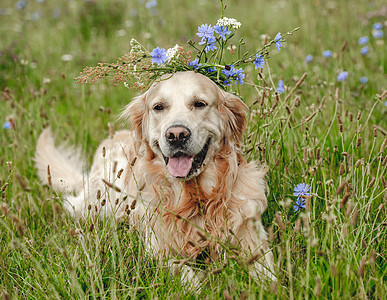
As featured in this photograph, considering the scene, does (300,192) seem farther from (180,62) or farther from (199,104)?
(180,62)

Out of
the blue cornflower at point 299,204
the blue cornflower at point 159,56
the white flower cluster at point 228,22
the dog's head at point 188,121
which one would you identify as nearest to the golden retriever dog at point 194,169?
the dog's head at point 188,121

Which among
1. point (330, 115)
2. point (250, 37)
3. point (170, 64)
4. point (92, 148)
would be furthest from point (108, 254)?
point (250, 37)

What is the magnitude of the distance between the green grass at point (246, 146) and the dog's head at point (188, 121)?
0.27 m

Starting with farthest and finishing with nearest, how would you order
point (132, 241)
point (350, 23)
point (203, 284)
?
point (350, 23) → point (132, 241) → point (203, 284)

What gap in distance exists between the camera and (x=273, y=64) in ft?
17.6

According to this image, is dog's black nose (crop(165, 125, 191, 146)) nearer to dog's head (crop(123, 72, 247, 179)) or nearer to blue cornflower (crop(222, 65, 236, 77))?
dog's head (crop(123, 72, 247, 179))

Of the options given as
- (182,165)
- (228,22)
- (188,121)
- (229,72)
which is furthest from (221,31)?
(182,165)

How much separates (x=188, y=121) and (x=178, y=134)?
132 mm

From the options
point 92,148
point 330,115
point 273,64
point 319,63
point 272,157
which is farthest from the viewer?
point 273,64

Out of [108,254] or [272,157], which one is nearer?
[108,254]

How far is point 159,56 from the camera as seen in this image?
2.53m

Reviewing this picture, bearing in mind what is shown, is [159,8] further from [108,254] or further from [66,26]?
[108,254]

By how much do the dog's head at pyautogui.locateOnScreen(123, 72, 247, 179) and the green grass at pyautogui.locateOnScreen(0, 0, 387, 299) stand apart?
0.27m

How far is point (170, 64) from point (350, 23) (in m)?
4.39
